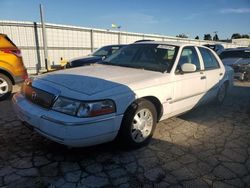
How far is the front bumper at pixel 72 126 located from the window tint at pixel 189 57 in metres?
1.84

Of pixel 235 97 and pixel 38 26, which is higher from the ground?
pixel 38 26

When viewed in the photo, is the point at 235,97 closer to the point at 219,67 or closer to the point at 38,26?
the point at 219,67

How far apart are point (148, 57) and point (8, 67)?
4.01 m

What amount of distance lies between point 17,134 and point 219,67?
4.44m

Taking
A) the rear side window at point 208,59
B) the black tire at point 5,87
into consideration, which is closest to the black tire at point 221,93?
the rear side window at point 208,59

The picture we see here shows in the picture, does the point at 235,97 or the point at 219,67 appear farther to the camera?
the point at 235,97

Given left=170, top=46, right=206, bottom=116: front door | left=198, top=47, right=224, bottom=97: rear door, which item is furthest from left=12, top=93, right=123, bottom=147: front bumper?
left=198, top=47, right=224, bottom=97: rear door

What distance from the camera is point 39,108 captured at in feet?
10.7

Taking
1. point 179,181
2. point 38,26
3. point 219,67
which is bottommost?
point 179,181

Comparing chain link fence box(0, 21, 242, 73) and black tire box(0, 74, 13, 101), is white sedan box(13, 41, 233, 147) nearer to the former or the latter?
black tire box(0, 74, 13, 101)

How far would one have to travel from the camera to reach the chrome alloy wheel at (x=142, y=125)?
362 centimetres

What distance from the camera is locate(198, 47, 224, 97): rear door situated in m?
5.16

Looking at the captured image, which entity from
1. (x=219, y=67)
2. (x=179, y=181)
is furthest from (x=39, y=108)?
(x=219, y=67)

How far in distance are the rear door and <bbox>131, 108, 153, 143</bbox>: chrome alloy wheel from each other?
1.92 meters
